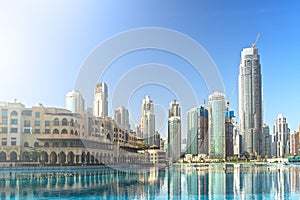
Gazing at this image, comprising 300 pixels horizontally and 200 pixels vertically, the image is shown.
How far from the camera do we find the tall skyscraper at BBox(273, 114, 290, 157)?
145712 mm

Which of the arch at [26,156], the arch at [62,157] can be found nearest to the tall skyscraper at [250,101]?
the arch at [62,157]

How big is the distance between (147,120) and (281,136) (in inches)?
3110

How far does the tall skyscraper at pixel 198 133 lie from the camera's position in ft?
331

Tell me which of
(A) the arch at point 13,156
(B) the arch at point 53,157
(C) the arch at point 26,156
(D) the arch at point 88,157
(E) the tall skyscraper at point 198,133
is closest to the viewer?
(A) the arch at point 13,156

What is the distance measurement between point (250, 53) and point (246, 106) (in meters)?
20.4

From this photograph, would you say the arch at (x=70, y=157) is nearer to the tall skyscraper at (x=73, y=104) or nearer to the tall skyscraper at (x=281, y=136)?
the tall skyscraper at (x=73, y=104)

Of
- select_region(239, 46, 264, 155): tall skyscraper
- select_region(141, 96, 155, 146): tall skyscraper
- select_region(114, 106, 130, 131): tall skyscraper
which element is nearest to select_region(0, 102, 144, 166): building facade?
select_region(114, 106, 130, 131): tall skyscraper

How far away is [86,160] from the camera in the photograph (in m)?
64.6

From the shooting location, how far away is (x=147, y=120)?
8812 cm

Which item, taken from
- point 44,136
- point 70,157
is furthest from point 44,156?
point 70,157

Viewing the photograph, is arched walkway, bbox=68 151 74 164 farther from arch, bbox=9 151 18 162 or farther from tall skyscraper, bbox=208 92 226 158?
tall skyscraper, bbox=208 92 226 158

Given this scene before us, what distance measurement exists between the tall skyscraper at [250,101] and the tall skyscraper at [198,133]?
17.9m

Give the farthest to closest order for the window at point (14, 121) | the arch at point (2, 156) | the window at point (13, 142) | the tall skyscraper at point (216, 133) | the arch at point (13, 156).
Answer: the tall skyscraper at point (216, 133) → the window at point (14, 121) → the window at point (13, 142) → the arch at point (13, 156) → the arch at point (2, 156)

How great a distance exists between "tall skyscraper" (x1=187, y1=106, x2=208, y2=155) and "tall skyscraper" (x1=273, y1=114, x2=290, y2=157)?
34539 mm
